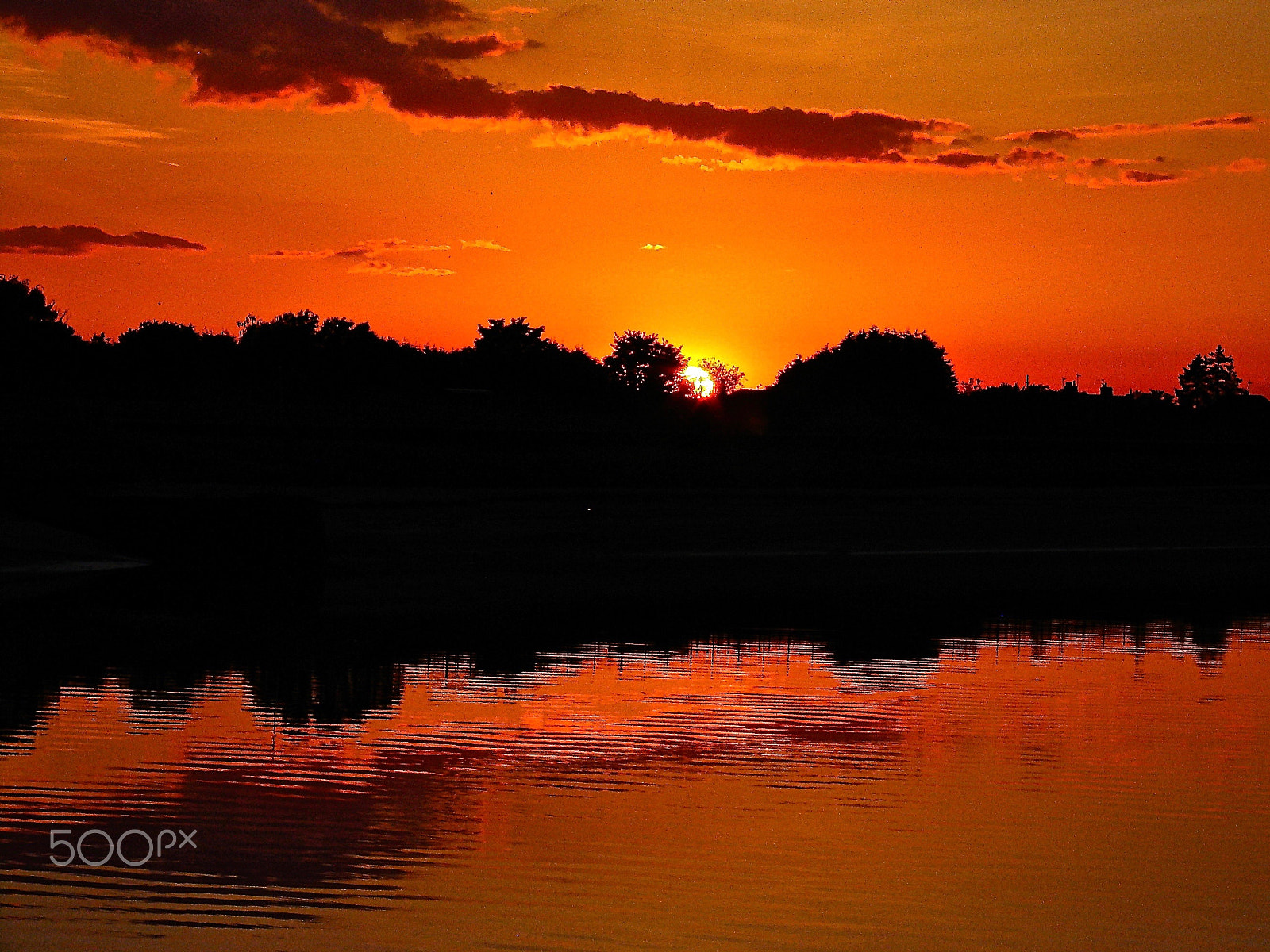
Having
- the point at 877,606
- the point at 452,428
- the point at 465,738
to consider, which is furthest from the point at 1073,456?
the point at 465,738

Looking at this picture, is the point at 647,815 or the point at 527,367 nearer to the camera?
the point at 647,815

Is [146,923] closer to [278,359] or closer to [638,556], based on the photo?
[638,556]

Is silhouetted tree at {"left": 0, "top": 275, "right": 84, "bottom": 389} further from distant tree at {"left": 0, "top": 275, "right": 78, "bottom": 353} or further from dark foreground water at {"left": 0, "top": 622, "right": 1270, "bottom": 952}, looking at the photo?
dark foreground water at {"left": 0, "top": 622, "right": 1270, "bottom": 952}

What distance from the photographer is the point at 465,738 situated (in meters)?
13.2

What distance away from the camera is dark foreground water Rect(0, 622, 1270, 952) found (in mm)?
8102

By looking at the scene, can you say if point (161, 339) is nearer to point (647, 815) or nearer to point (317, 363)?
point (317, 363)

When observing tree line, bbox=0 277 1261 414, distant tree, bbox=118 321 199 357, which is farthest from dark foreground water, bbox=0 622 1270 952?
distant tree, bbox=118 321 199 357

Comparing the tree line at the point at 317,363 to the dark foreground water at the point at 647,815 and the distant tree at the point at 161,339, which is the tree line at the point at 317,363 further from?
the dark foreground water at the point at 647,815

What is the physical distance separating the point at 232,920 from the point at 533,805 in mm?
Result: 2924

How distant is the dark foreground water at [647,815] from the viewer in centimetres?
810

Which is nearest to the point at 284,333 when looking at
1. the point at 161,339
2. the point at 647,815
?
the point at 161,339

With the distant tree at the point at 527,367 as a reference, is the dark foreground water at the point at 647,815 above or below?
below

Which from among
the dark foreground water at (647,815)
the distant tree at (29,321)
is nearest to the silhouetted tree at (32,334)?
the distant tree at (29,321)

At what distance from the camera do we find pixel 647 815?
10.4 m
